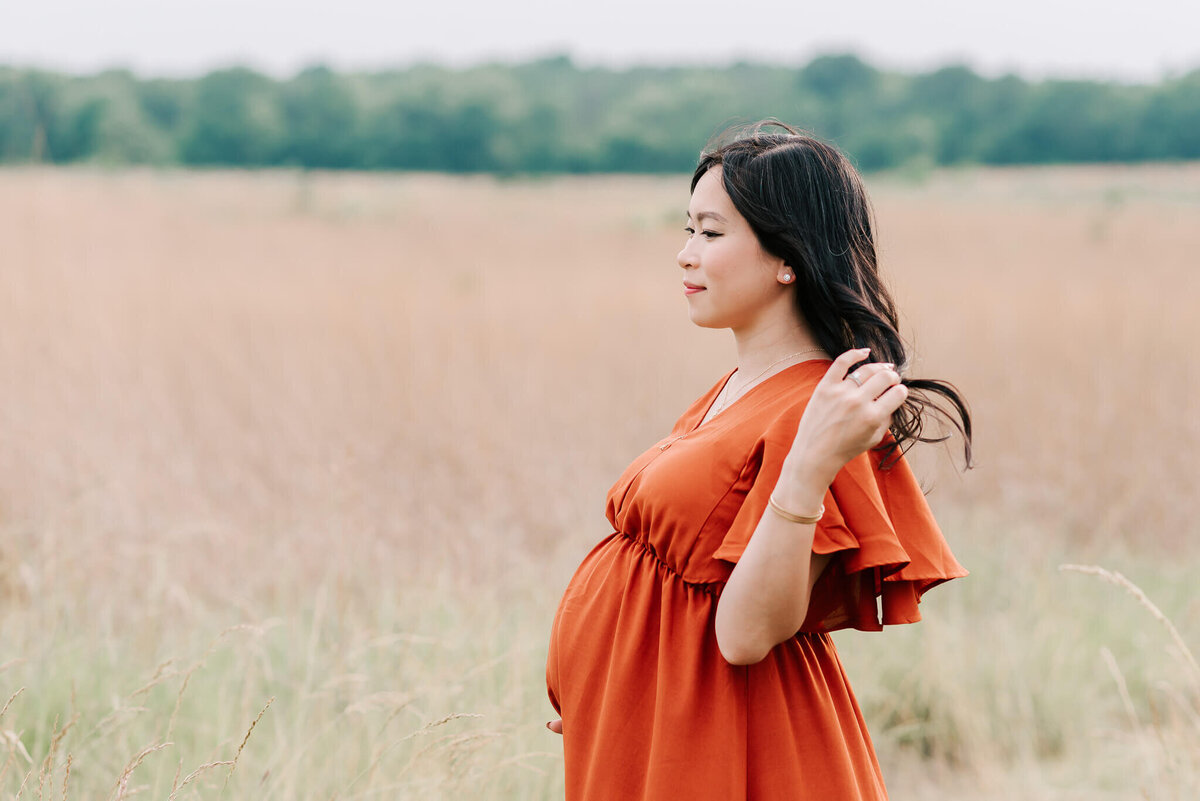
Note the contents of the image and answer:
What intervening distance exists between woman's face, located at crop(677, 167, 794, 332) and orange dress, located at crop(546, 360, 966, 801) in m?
0.12

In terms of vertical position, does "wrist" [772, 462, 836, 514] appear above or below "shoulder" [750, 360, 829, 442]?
below

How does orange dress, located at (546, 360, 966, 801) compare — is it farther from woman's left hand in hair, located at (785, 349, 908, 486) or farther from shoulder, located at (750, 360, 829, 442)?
woman's left hand in hair, located at (785, 349, 908, 486)

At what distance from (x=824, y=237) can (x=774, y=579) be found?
1.78ft

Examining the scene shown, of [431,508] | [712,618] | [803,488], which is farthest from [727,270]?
[431,508]

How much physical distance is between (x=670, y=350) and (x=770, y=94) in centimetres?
2002

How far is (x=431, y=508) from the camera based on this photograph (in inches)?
195

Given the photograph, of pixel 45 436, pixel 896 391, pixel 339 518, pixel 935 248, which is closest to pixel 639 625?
pixel 896 391

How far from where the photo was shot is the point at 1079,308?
8.11 m

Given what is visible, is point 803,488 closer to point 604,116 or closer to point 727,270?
point 727,270

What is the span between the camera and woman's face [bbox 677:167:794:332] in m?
1.43

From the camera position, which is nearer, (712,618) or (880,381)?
(880,381)

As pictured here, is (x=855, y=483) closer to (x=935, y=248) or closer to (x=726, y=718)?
(x=726, y=718)

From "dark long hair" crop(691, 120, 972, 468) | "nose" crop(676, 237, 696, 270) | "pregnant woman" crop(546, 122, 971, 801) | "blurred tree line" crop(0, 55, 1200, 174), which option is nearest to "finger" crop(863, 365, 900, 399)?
"pregnant woman" crop(546, 122, 971, 801)

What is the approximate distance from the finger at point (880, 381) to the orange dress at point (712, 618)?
158 mm
